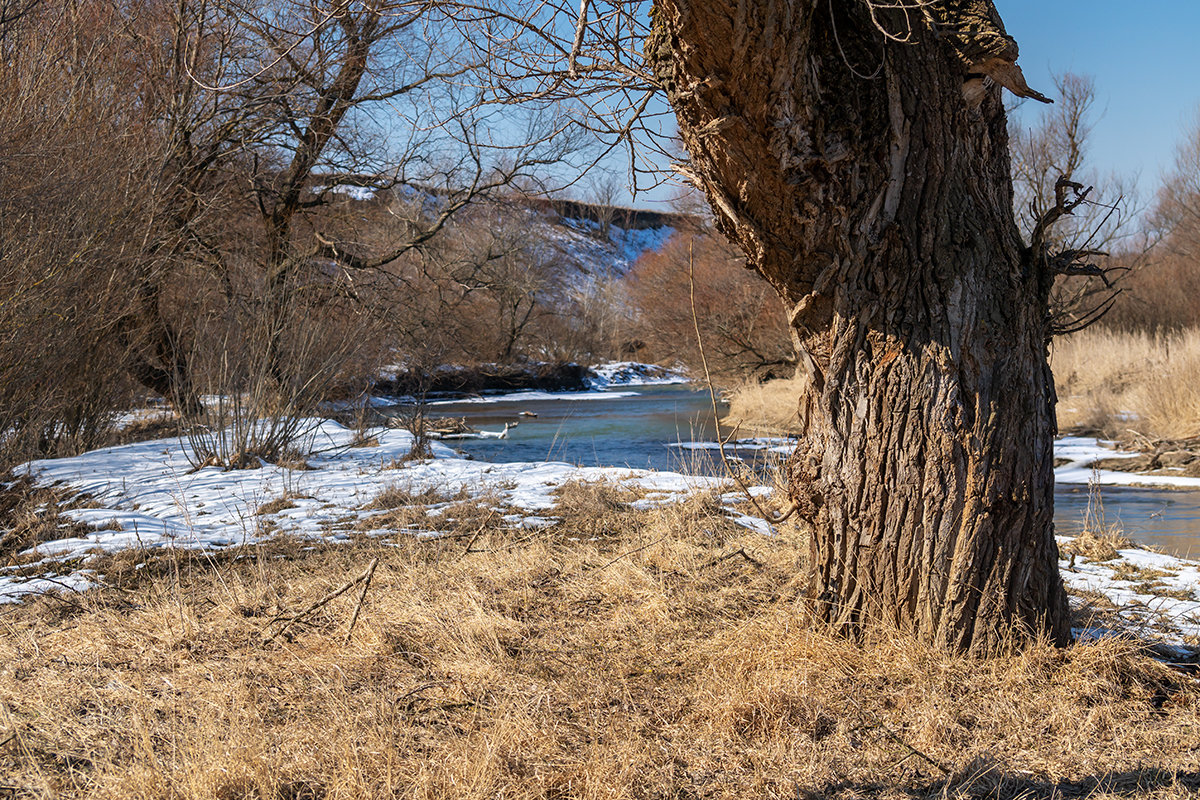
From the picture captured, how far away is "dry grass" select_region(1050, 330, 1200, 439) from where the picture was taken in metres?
12.6

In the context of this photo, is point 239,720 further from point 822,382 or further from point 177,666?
point 822,382

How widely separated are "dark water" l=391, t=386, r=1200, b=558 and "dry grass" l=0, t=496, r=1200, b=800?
12.7 feet

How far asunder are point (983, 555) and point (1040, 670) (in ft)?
1.48

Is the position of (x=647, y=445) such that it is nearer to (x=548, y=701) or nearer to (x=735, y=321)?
(x=735, y=321)

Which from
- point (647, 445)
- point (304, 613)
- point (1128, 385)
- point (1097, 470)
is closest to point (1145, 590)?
point (304, 613)

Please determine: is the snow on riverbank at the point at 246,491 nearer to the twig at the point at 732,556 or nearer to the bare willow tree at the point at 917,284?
the twig at the point at 732,556

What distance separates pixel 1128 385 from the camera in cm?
1535

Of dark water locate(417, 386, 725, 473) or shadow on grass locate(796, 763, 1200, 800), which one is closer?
shadow on grass locate(796, 763, 1200, 800)

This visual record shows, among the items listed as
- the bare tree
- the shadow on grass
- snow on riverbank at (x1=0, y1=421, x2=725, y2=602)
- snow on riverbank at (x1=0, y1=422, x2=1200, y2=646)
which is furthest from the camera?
the bare tree

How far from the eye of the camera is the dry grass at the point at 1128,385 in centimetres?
1261

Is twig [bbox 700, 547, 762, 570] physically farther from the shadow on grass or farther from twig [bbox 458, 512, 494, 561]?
the shadow on grass

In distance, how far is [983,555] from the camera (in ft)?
10.4

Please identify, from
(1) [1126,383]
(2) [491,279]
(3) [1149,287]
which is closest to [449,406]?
(2) [491,279]

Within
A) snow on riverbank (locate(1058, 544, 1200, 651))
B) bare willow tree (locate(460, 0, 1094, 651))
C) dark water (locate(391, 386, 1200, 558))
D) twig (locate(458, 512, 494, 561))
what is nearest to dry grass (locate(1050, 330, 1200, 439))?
dark water (locate(391, 386, 1200, 558))
